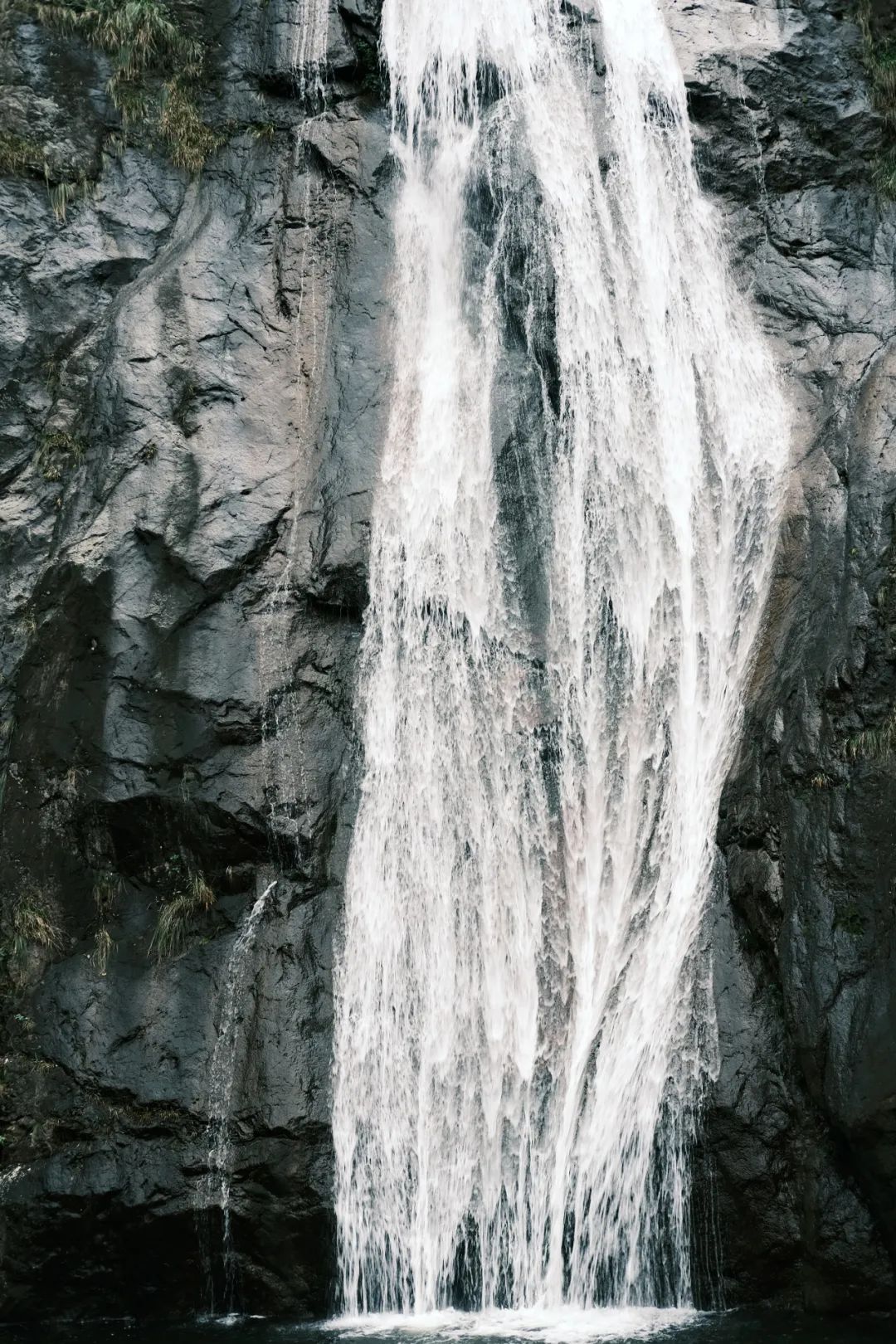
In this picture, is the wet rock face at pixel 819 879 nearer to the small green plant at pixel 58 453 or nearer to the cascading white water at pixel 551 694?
the cascading white water at pixel 551 694

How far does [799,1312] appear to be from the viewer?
7.93 m

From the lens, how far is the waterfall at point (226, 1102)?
8.66 meters

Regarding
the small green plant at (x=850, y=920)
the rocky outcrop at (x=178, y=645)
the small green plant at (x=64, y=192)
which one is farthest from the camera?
the small green plant at (x=64, y=192)

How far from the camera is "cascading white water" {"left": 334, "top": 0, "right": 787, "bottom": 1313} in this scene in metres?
8.47

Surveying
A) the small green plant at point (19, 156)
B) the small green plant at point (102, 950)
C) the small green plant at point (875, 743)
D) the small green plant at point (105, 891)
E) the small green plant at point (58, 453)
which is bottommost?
the small green plant at point (102, 950)

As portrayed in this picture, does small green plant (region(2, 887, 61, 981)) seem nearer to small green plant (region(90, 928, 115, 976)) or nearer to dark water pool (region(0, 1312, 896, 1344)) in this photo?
small green plant (region(90, 928, 115, 976))

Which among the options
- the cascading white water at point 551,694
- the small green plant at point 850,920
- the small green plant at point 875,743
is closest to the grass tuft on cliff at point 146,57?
the cascading white water at point 551,694

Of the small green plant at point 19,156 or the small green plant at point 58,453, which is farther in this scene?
the small green plant at point 19,156

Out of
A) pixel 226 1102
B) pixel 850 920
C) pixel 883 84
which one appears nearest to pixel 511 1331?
pixel 226 1102

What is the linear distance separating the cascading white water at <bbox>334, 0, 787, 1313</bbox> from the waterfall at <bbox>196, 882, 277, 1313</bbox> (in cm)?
68

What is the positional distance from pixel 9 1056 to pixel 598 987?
3.94 meters

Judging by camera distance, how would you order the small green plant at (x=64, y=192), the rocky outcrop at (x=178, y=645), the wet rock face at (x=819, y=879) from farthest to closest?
the small green plant at (x=64, y=192)
the rocky outcrop at (x=178, y=645)
the wet rock face at (x=819, y=879)

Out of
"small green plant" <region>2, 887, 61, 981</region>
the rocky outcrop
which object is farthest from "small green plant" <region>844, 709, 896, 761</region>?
"small green plant" <region>2, 887, 61, 981</region>

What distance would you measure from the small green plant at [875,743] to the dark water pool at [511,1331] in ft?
10.6
